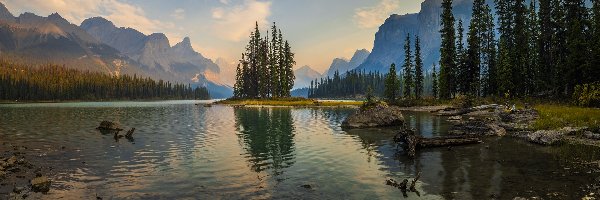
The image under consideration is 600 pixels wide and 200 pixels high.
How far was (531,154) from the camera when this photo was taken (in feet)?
84.8

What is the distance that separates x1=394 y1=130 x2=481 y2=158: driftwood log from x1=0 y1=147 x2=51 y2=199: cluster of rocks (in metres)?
20.4

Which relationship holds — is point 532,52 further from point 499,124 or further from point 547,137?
point 547,137

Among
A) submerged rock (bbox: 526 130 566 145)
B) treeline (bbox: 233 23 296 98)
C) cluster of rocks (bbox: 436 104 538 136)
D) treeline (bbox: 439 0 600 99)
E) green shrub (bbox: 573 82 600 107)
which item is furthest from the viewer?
treeline (bbox: 233 23 296 98)

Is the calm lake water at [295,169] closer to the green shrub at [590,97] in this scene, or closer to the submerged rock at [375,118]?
the submerged rock at [375,118]

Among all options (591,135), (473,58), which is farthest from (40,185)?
(473,58)

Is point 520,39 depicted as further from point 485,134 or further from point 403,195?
point 403,195

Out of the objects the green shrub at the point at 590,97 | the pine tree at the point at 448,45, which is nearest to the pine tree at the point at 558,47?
the green shrub at the point at 590,97

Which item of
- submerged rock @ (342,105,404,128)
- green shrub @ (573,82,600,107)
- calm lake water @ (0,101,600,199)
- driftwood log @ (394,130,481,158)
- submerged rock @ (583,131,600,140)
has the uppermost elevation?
green shrub @ (573,82,600,107)

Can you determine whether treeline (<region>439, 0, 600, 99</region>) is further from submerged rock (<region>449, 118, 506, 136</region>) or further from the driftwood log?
the driftwood log

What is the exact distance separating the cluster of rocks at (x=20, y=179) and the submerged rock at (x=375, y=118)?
32509 mm

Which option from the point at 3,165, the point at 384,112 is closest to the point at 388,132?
the point at 384,112

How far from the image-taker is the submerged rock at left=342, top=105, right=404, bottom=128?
46.9 m

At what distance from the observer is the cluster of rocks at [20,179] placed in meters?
16.8

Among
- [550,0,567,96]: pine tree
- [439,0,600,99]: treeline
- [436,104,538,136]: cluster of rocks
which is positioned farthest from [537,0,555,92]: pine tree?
[436,104,538,136]: cluster of rocks
